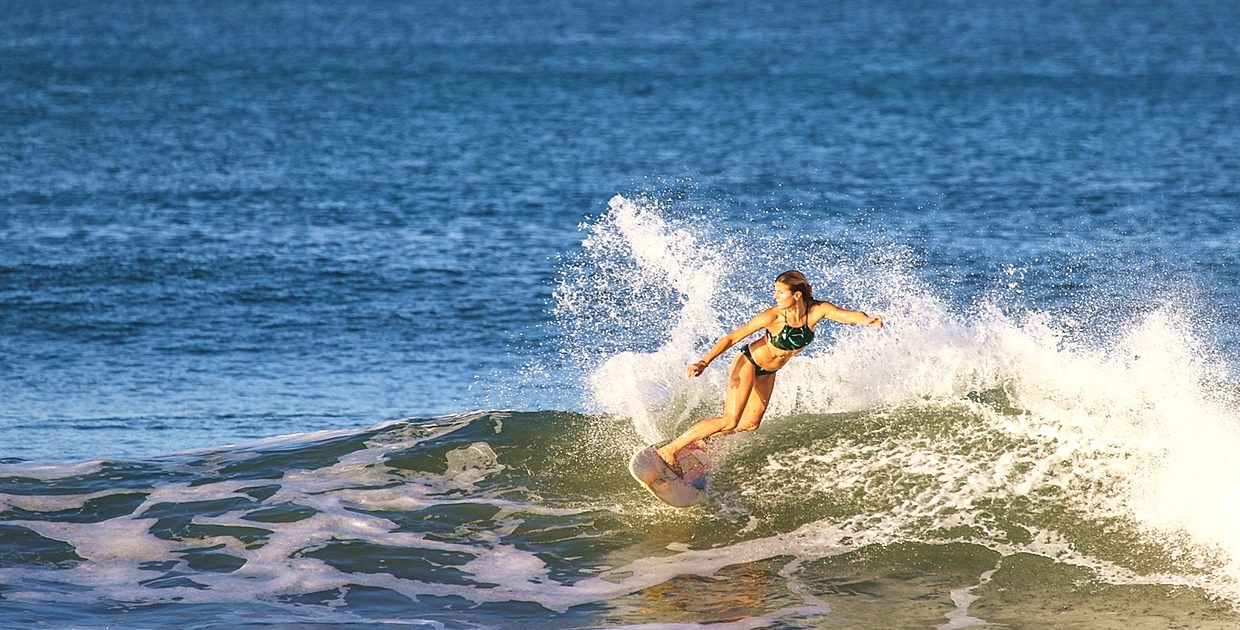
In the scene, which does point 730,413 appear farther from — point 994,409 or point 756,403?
point 994,409

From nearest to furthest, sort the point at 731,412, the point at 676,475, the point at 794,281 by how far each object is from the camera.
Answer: the point at 794,281, the point at 731,412, the point at 676,475

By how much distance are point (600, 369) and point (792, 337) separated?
9.39 feet

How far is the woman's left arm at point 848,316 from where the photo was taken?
36.6 ft

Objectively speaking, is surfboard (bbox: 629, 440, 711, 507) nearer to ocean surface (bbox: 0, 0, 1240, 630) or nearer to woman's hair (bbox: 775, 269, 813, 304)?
ocean surface (bbox: 0, 0, 1240, 630)

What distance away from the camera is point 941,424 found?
13.3 meters

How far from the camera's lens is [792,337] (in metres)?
11.8

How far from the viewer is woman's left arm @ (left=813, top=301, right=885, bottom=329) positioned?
439 inches

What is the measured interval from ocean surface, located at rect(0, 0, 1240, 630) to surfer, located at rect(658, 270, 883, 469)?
2.59ft

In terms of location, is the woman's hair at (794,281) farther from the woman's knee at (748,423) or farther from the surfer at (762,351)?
the woman's knee at (748,423)

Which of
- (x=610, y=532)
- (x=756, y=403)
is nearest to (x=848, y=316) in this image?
(x=756, y=403)

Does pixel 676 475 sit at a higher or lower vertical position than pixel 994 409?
lower

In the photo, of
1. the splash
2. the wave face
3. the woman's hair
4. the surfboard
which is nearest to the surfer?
the woman's hair

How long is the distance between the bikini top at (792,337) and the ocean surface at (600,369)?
1.48m

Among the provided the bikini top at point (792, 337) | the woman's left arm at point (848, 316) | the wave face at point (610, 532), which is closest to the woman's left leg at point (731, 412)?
the bikini top at point (792, 337)
